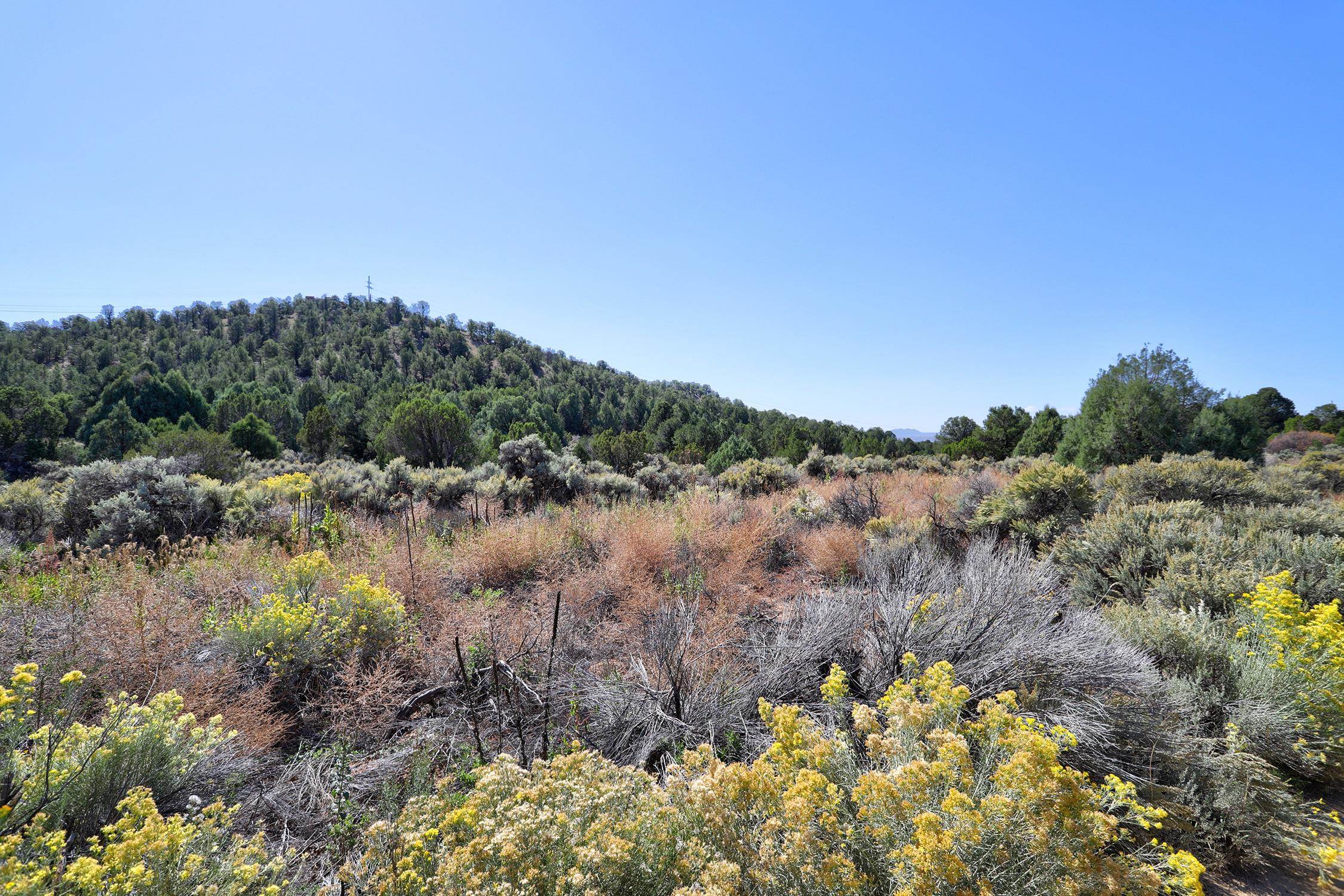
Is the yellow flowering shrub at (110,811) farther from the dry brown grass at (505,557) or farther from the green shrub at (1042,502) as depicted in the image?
the green shrub at (1042,502)

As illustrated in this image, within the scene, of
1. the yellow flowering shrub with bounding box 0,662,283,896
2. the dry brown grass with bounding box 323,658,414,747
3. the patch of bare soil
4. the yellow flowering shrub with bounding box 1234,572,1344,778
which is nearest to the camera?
the yellow flowering shrub with bounding box 0,662,283,896

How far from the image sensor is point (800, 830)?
1.65 metres

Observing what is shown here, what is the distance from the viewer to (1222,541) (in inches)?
192

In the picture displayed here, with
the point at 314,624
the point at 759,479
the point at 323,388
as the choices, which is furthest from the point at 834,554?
the point at 323,388

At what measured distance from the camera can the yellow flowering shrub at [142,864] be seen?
5.16ft

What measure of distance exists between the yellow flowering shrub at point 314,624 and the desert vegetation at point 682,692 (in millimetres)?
31

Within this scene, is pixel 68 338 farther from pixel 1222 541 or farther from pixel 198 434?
pixel 1222 541

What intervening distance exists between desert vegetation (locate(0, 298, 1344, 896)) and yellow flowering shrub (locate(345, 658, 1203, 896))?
0.01 metres

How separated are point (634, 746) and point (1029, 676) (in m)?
2.47

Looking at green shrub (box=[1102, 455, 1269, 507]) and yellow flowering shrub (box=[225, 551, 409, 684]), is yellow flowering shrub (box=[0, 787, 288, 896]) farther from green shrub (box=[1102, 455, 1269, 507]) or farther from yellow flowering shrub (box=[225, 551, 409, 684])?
green shrub (box=[1102, 455, 1269, 507])

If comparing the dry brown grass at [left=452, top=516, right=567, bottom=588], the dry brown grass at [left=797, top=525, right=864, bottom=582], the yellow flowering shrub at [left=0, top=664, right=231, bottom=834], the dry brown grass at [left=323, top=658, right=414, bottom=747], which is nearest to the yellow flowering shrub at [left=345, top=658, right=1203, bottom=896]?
the yellow flowering shrub at [left=0, top=664, right=231, bottom=834]

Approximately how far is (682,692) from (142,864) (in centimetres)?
254

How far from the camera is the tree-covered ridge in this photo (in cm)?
2781

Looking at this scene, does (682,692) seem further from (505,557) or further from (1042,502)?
(1042,502)
